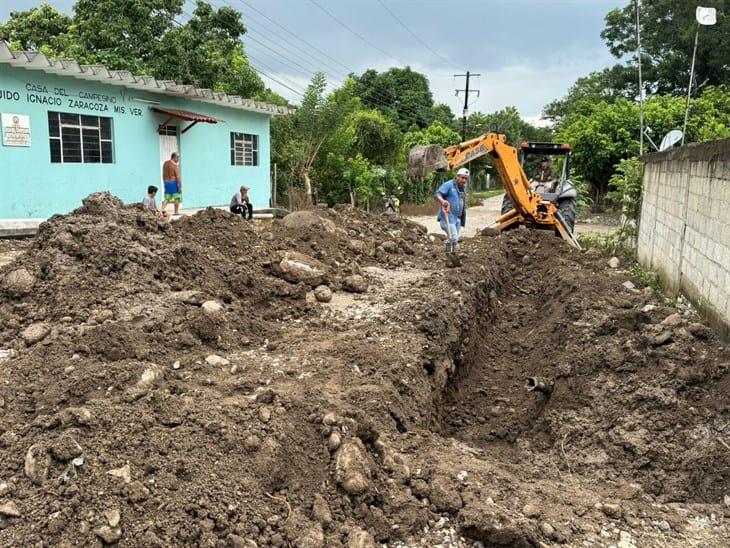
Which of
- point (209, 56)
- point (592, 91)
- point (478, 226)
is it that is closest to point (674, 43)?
point (592, 91)

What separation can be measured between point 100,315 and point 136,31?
21168mm

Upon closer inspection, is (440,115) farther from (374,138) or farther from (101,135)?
(101,135)

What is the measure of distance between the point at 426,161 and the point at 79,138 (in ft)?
26.3

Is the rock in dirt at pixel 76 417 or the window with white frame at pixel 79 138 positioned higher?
the window with white frame at pixel 79 138

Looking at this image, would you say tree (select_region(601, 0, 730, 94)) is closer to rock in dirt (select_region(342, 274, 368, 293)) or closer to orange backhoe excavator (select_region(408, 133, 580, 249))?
orange backhoe excavator (select_region(408, 133, 580, 249))

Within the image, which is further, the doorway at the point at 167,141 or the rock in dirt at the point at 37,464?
the doorway at the point at 167,141

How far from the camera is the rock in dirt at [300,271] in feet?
28.4

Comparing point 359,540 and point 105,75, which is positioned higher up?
point 105,75

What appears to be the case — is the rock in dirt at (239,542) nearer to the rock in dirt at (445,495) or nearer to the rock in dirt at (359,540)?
the rock in dirt at (359,540)

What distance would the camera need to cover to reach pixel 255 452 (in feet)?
12.1

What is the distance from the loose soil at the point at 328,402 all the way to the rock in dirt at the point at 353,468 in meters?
0.01

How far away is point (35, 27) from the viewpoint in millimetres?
26469

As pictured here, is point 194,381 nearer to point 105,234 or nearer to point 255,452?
point 255,452

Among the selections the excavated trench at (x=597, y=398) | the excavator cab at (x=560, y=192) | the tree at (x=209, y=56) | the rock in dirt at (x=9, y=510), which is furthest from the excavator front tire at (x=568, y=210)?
the tree at (x=209, y=56)
